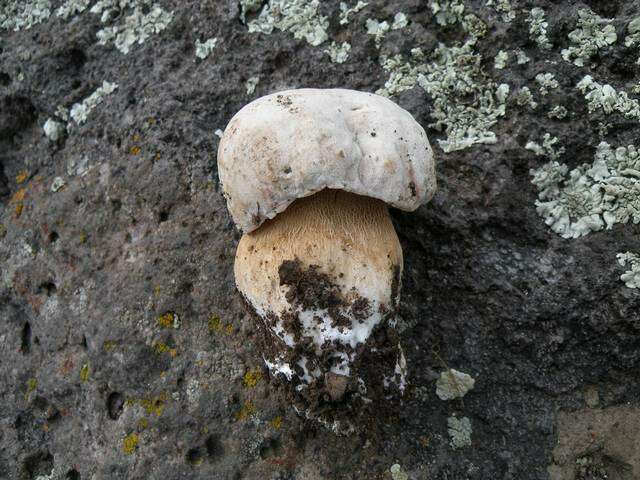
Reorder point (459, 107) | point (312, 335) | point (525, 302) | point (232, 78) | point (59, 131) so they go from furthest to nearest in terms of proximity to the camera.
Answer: point (59, 131) → point (232, 78) → point (459, 107) → point (525, 302) → point (312, 335)

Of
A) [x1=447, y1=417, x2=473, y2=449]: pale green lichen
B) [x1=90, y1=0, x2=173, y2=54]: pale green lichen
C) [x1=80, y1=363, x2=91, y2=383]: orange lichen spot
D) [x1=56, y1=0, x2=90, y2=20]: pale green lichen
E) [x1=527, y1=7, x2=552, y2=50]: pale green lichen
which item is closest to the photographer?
[x1=447, y1=417, x2=473, y2=449]: pale green lichen

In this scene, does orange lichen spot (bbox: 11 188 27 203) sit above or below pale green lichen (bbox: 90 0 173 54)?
below

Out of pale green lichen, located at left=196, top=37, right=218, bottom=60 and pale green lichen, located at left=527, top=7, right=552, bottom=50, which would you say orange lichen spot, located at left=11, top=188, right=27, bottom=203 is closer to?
pale green lichen, located at left=196, top=37, right=218, bottom=60

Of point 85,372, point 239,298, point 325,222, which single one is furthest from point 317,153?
point 85,372

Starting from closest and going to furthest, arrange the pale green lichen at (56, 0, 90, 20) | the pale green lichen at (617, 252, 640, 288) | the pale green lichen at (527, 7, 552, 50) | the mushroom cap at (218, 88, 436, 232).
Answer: the mushroom cap at (218, 88, 436, 232) < the pale green lichen at (617, 252, 640, 288) < the pale green lichen at (527, 7, 552, 50) < the pale green lichen at (56, 0, 90, 20)

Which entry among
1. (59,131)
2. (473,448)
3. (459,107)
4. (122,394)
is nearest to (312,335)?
(473,448)

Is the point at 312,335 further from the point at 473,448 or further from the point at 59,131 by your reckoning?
the point at 59,131

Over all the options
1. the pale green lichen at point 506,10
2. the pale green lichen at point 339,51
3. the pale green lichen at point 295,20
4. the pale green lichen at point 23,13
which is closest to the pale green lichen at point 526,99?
the pale green lichen at point 506,10

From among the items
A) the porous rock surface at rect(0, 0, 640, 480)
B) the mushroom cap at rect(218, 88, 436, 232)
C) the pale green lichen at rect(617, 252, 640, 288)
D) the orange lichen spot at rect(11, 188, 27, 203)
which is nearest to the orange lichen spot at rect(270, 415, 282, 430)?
the porous rock surface at rect(0, 0, 640, 480)
